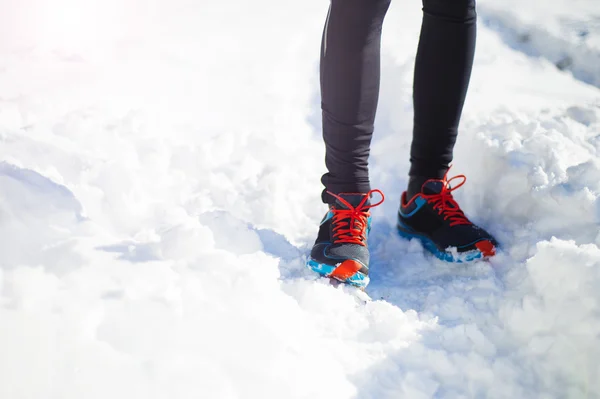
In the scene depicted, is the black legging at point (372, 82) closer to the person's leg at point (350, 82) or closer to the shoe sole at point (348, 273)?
the person's leg at point (350, 82)

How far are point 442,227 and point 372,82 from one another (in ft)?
1.67

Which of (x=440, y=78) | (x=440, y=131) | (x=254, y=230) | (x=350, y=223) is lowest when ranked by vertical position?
(x=254, y=230)

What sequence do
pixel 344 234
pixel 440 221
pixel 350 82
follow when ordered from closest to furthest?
1. pixel 350 82
2. pixel 344 234
3. pixel 440 221

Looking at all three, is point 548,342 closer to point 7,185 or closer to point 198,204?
point 198,204

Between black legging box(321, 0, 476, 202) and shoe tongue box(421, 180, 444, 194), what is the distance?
0.02 m

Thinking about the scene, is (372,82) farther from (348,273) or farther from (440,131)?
(348,273)

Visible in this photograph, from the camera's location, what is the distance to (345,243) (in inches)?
Answer: 52.4

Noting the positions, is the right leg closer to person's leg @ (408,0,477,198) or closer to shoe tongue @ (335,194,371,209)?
shoe tongue @ (335,194,371,209)

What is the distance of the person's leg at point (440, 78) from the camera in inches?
51.5

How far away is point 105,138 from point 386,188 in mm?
1107

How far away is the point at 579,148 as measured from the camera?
5.64 feet

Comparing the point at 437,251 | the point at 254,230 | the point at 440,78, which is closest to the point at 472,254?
the point at 437,251

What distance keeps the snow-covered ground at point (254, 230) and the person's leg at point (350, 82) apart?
0.33 m

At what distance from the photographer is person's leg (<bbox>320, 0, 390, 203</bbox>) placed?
1.19 meters
